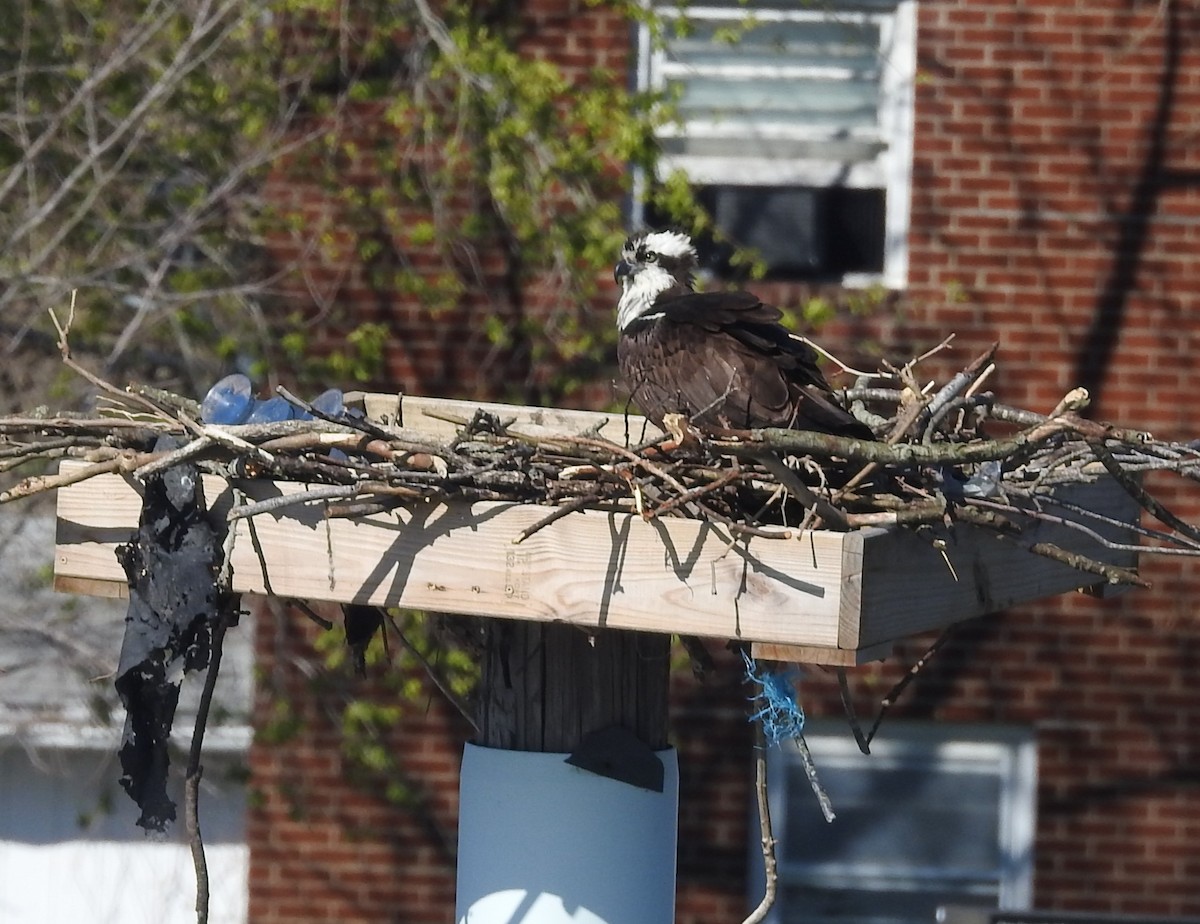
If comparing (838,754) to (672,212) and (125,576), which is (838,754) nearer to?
(672,212)

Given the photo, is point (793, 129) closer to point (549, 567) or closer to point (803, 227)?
point (803, 227)

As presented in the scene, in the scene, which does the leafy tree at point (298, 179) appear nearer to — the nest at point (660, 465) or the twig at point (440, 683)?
the twig at point (440, 683)

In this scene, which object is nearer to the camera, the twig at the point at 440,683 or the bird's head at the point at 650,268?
the twig at the point at 440,683

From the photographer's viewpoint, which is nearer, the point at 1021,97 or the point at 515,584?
the point at 515,584

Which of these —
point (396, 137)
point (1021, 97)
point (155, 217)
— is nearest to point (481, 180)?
point (396, 137)

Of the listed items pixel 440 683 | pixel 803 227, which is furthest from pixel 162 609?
pixel 803 227

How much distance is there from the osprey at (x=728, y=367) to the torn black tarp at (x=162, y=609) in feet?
2.84

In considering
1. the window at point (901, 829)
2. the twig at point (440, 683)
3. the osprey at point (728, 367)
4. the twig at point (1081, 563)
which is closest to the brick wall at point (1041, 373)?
the window at point (901, 829)

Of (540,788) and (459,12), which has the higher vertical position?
(459,12)

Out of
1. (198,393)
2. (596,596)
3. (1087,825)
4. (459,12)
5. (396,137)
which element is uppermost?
(459,12)

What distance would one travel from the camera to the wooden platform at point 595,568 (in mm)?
2328

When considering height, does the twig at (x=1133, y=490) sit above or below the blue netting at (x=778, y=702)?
above

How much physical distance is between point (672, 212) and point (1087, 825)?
9.15 ft

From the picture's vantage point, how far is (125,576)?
2.69 m
